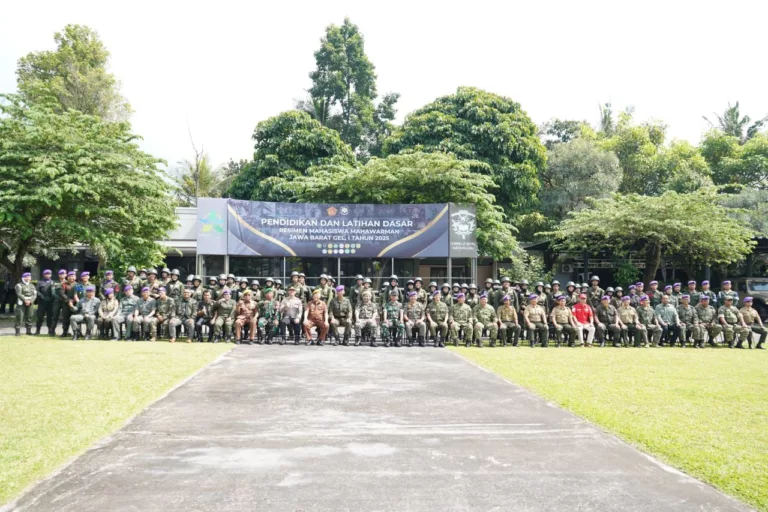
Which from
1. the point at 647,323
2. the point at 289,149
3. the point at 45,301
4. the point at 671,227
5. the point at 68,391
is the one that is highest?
the point at 289,149

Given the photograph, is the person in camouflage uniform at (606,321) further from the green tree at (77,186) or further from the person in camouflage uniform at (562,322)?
the green tree at (77,186)

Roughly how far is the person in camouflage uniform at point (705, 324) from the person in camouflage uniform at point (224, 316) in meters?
11.1

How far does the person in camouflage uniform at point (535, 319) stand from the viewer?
14.6 metres

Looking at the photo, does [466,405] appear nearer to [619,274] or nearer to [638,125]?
[619,274]

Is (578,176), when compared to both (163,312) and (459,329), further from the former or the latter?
(163,312)

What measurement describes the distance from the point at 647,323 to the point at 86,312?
13365 mm

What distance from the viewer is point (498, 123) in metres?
28.0

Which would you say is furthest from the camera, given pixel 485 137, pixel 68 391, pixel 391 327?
pixel 485 137

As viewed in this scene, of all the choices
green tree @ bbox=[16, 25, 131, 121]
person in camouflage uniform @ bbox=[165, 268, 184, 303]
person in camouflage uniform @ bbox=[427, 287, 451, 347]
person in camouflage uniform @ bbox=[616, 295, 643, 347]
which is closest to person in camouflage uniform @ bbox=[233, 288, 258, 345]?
person in camouflage uniform @ bbox=[165, 268, 184, 303]

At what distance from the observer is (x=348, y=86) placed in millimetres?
38531

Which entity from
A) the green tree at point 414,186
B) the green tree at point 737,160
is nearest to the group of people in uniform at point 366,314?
the green tree at point 414,186

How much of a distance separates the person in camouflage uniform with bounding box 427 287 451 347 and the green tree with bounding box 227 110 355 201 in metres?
14.0

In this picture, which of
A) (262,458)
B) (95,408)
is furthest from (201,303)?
(262,458)

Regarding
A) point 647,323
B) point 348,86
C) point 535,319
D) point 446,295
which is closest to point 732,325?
point 647,323
